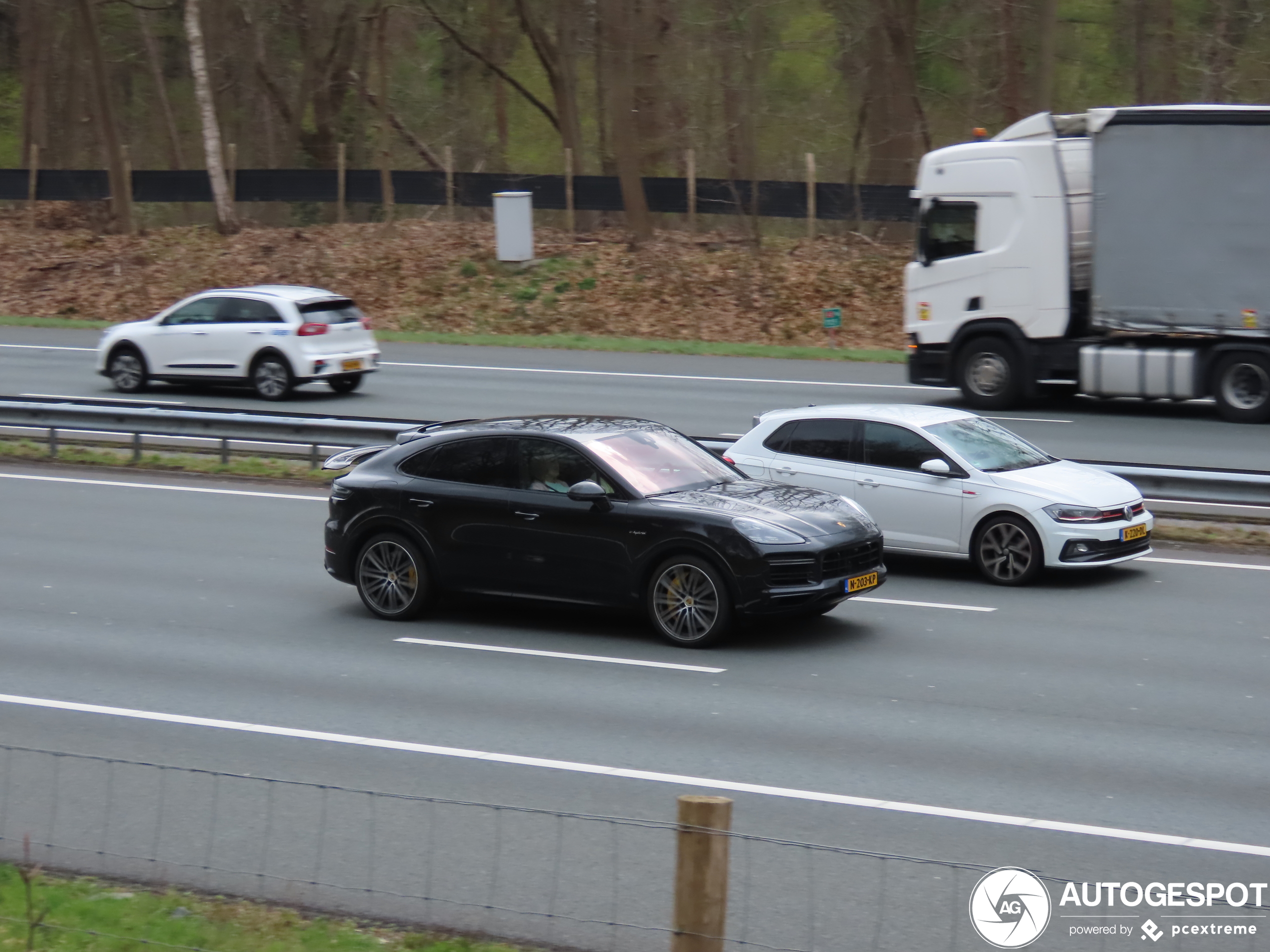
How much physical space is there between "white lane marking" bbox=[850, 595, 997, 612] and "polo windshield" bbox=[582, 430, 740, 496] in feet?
5.05

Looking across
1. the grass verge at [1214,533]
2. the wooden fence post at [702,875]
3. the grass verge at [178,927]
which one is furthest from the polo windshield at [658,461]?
the wooden fence post at [702,875]

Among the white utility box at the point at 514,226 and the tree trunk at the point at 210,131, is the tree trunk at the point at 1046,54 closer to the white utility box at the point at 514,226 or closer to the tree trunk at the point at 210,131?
the white utility box at the point at 514,226

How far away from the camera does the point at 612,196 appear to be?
40.8 meters

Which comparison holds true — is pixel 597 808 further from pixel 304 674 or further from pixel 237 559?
pixel 237 559

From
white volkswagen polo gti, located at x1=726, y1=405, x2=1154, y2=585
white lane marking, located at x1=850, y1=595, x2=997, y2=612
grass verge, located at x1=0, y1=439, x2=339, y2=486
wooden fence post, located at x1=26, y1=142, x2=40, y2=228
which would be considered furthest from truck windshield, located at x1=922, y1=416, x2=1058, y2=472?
wooden fence post, located at x1=26, y1=142, x2=40, y2=228

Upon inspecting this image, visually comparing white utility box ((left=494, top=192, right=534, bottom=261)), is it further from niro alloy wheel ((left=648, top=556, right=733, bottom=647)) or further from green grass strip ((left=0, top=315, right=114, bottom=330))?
niro alloy wheel ((left=648, top=556, right=733, bottom=647))

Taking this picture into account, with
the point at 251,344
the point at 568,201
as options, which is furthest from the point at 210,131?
the point at 251,344

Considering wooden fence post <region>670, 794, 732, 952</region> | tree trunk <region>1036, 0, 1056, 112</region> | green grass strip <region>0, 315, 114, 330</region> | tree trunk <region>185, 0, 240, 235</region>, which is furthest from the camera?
tree trunk <region>185, 0, 240, 235</region>

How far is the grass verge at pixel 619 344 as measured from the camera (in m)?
29.7

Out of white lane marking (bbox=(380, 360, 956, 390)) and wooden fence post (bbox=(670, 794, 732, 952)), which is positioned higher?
white lane marking (bbox=(380, 360, 956, 390))

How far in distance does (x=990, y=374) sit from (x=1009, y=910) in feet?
57.3

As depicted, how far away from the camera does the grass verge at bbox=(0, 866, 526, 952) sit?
5.96 meters

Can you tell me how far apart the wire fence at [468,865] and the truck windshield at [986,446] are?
6797mm
